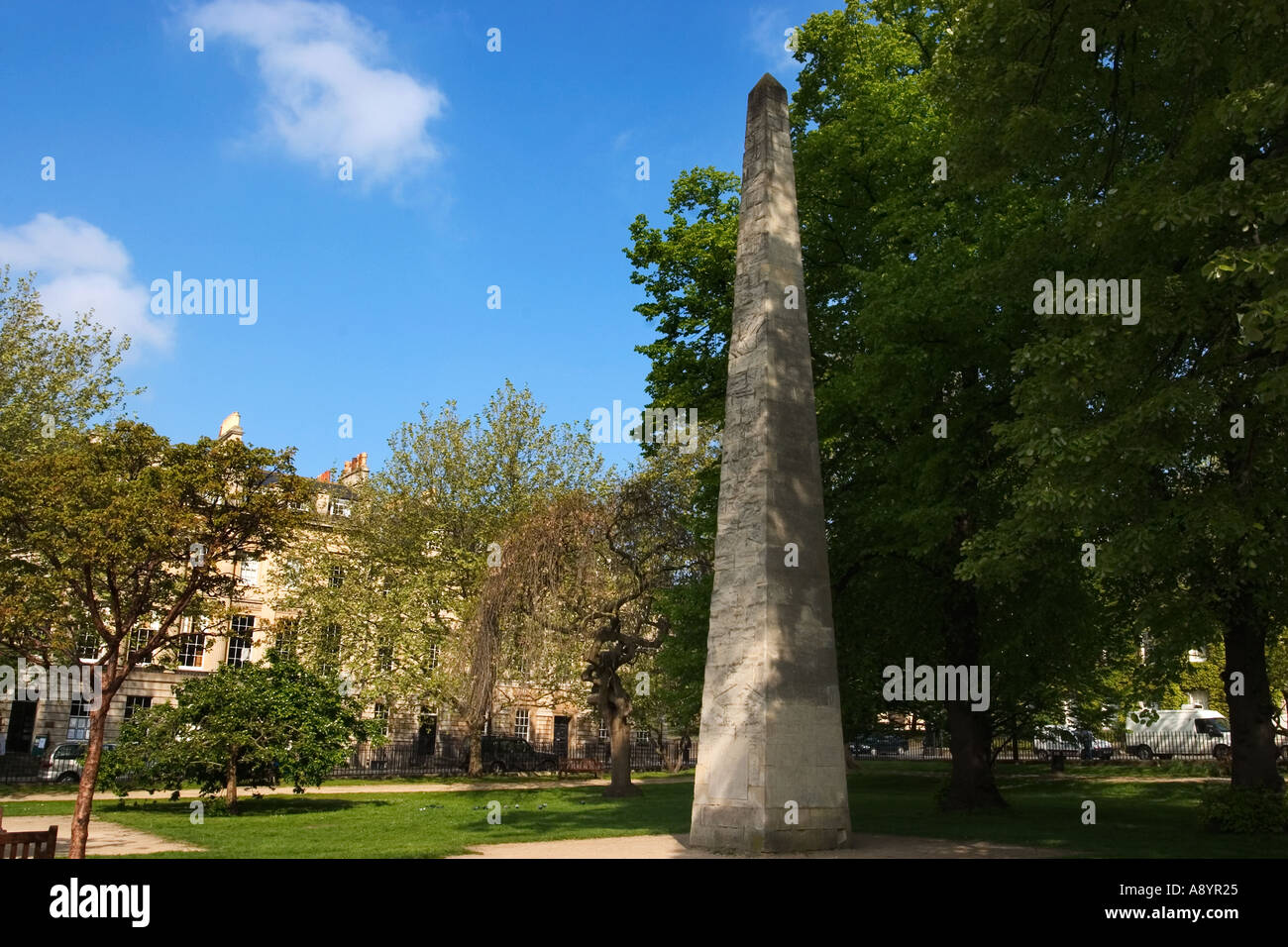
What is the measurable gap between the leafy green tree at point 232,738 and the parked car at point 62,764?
422 inches

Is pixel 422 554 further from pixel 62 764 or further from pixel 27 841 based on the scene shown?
pixel 27 841

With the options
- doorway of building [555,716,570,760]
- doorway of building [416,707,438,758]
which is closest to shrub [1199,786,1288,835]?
doorway of building [416,707,438,758]

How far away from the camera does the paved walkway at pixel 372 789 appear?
27422mm

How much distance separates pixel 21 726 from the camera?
145 ft

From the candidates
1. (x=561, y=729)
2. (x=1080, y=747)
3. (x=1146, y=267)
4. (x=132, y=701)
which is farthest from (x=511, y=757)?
(x=1146, y=267)

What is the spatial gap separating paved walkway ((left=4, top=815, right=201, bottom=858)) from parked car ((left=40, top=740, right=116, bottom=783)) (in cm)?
1400

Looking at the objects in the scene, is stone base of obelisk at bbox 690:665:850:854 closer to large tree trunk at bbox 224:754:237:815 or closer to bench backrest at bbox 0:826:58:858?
bench backrest at bbox 0:826:58:858

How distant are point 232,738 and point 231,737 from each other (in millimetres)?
40

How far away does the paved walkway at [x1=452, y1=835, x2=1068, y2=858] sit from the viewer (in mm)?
13227

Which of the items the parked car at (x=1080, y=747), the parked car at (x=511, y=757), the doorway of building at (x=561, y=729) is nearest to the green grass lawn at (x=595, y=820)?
the parked car at (x=511, y=757)

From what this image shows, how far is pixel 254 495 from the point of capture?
52.9 feet

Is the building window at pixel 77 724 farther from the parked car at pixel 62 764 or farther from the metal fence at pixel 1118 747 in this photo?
the metal fence at pixel 1118 747

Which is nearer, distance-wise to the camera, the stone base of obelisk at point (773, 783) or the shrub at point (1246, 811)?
the stone base of obelisk at point (773, 783)
